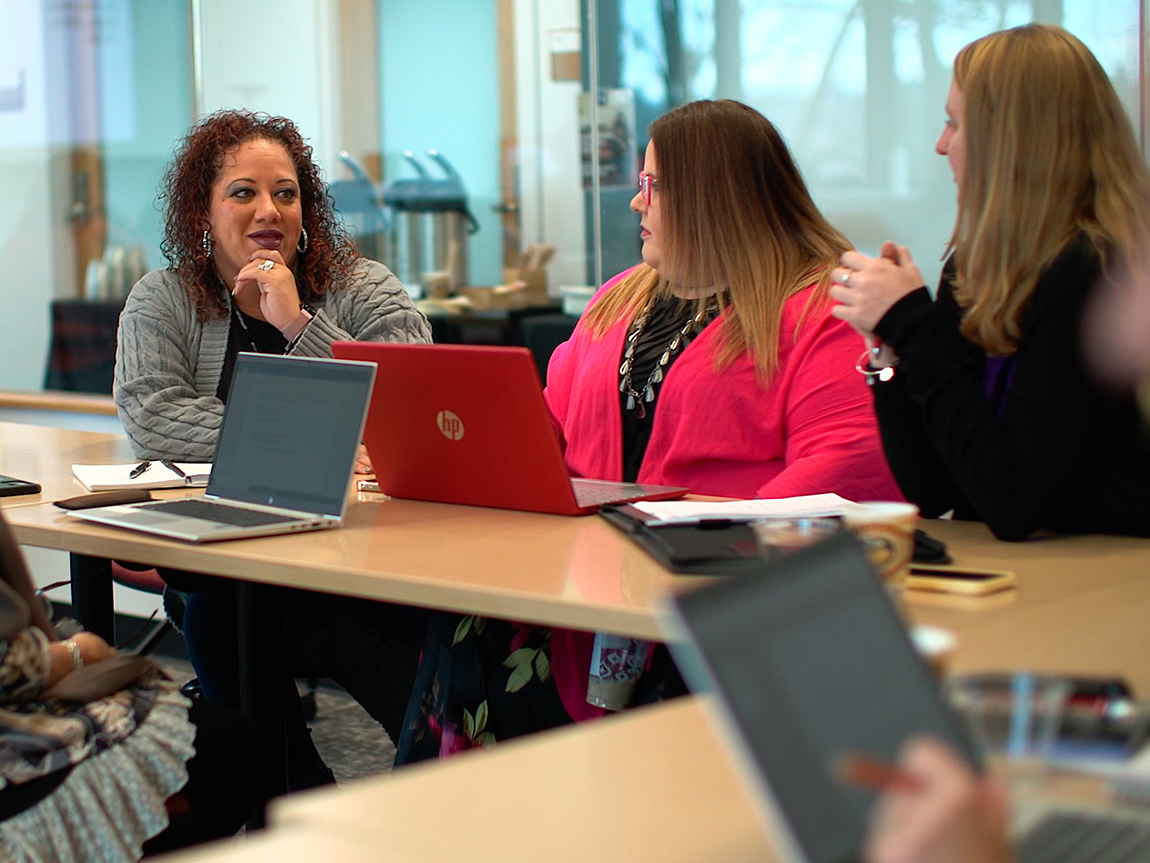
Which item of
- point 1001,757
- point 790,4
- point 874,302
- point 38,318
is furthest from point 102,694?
point 38,318

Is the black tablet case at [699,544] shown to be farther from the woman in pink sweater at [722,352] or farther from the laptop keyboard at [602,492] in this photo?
the woman in pink sweater at [722,352]

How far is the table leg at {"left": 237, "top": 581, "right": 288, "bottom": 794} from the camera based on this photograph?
6.93ft

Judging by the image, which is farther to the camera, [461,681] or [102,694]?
[461,681]

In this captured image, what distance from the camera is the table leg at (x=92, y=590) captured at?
2473 mm

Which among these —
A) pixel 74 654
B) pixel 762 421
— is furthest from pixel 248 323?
pixel 74 654

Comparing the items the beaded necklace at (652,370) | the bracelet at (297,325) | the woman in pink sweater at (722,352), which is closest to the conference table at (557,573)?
the woman in pink sweater at (722,352)

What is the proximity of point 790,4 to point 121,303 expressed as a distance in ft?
8.07

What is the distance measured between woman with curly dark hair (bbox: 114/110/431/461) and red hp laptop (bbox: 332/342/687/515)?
623 mm

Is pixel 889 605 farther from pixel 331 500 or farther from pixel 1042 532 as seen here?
pixel 331 500

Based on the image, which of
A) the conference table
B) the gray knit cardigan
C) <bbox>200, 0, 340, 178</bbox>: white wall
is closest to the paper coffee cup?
the conference table

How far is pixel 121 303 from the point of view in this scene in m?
4.62

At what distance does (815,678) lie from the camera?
72cm

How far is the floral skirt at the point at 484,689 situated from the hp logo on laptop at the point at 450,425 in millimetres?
261

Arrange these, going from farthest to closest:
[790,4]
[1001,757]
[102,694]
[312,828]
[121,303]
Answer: [121,303] < [790,4] < [102,694] < [312,828] < [1001,757]
